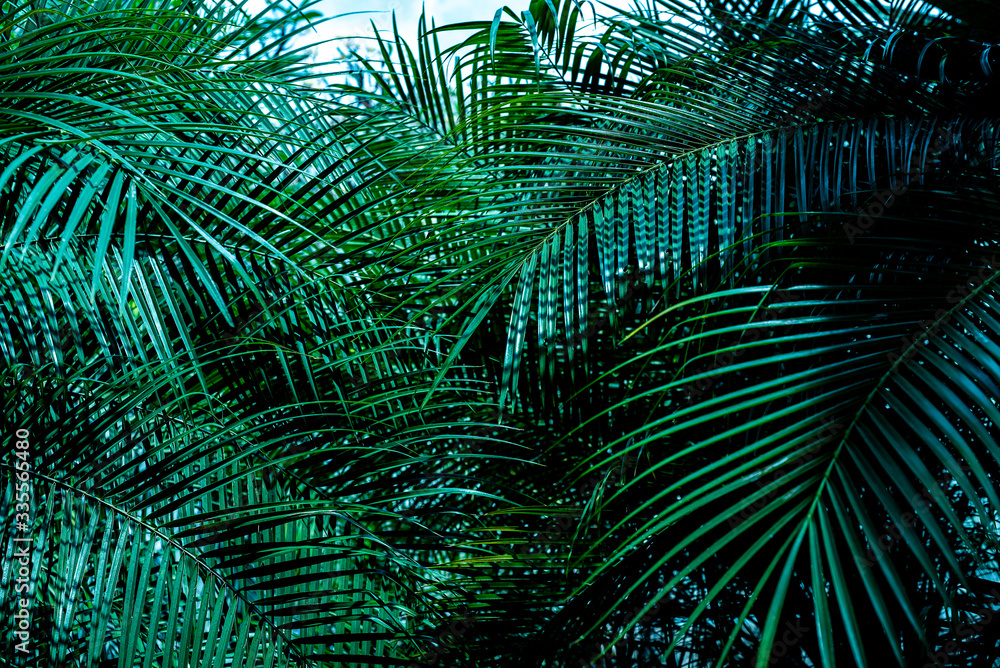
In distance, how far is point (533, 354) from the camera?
112cm

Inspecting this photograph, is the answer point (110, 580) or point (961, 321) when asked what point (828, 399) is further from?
point (110, 580)

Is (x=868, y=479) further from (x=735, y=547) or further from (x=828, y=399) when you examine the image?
(x=735, y=547)

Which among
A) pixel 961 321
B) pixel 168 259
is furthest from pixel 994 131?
pixel 168 259

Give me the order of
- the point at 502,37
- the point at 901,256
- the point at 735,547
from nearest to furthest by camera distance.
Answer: the point at 901,256 → the point at 735,547 → the point at 502,37

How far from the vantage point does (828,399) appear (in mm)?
582

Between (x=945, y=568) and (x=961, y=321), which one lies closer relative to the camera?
(x=961, y=321)

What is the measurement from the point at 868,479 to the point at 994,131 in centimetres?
61

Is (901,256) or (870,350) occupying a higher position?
(901,256)

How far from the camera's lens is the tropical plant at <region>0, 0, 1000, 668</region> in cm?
61

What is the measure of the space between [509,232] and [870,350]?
486 mm

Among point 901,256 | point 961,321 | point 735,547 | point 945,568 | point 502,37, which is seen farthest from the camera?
point 502,37

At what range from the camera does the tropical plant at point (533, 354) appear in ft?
2.01

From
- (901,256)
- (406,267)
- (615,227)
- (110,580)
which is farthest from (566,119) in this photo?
(110,580)

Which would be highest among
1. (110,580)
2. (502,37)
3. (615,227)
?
(502,37)
